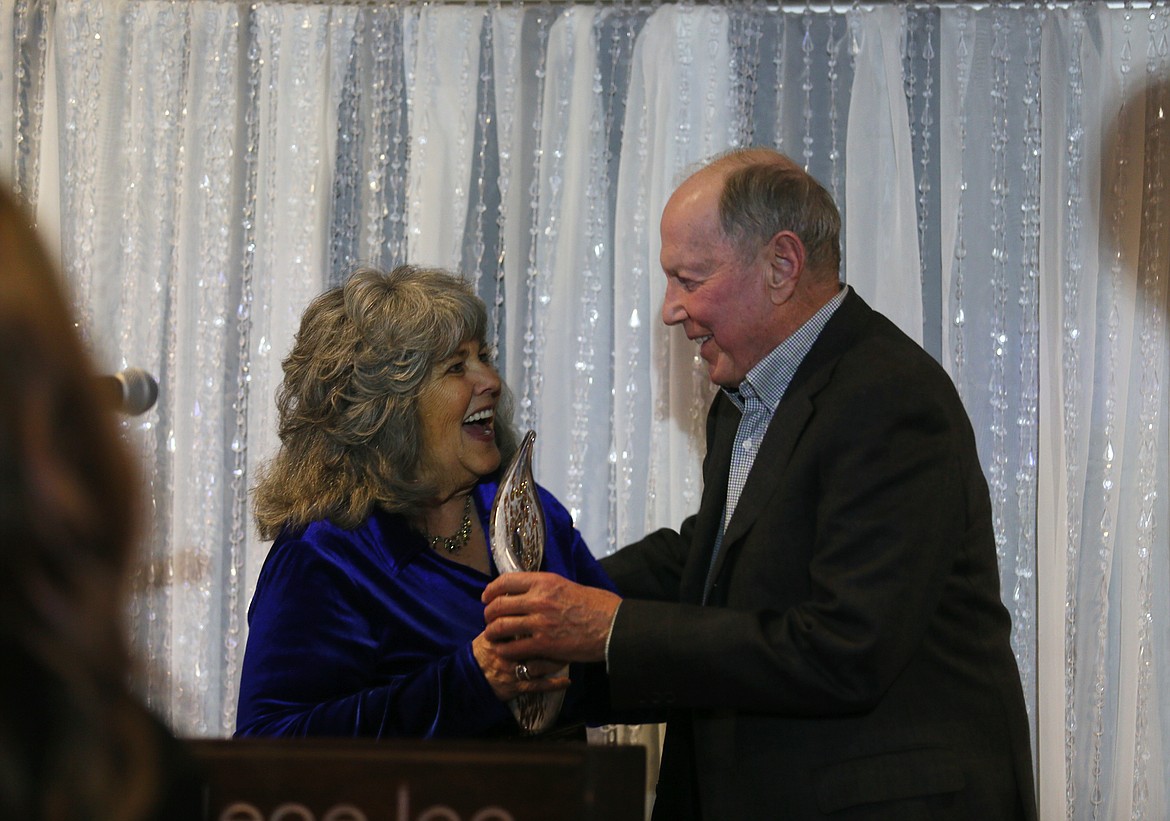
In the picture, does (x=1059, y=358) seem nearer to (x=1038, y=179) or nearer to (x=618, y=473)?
(x=1038, y=179)

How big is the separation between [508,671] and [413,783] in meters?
0.84

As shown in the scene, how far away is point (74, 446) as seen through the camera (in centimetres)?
81

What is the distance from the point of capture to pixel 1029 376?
310cm

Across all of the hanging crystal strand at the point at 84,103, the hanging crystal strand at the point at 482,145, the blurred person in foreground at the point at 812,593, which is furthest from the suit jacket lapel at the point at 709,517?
the hanging crystal strand at the point at 84,103

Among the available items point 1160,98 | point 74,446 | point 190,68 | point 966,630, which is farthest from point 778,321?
point 190,68

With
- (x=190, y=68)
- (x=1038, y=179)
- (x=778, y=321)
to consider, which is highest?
(x=190, y=68)

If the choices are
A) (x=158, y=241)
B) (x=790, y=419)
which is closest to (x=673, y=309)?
(x=790, y=419)

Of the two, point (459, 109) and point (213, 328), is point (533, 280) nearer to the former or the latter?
point (459, 109)

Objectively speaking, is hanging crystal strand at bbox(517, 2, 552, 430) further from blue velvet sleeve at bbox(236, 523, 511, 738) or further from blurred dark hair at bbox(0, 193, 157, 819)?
blurred dark hair at bbox(0, 193, 157, 819)

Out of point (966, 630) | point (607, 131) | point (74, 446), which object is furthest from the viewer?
point (607, 131)

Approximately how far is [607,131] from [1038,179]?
111 centimetres

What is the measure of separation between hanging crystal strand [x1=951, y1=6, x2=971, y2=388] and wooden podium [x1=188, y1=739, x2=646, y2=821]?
6.99 ft

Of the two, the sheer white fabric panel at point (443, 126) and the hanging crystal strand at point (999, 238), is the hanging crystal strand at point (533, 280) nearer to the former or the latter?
the sheer white fabric panel at point (443, 126)

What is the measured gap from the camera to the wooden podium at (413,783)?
1206 millimetres
